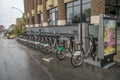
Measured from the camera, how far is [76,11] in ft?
65.0

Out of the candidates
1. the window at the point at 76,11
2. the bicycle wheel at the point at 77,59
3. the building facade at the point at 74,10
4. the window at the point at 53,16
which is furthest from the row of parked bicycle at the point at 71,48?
the window at the point at 53,16

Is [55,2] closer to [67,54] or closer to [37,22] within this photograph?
[37,22]

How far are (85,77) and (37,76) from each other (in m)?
1.95

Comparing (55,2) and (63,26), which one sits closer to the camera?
(63,26)

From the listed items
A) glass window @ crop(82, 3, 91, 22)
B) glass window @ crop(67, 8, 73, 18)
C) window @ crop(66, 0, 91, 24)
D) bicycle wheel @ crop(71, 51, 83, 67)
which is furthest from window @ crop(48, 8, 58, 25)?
bicycle wheel @ crop(71, 51, 83, 67)

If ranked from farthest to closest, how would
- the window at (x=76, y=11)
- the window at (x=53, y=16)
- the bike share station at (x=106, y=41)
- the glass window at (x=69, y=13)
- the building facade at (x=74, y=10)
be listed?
the window at (x=53, y=16) → the glass window at (x=69, y=13) → the window at (x=76, y=11) → the building facade at (x=74, y=10) → the bike share station at (x=106, y=41)

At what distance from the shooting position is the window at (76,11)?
17.5m

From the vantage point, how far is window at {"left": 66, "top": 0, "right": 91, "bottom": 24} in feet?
57.4

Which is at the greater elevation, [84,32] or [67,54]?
[84,32]

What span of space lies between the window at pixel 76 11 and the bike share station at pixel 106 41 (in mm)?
8840

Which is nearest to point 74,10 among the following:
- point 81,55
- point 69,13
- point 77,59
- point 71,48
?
point 69,13

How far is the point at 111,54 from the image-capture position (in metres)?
8.68

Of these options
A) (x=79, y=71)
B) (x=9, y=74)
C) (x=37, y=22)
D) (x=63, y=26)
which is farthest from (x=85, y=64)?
(x=37, y=22)

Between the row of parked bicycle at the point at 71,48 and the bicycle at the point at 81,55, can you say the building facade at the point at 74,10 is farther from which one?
the bicycle at the point at 81,55
